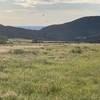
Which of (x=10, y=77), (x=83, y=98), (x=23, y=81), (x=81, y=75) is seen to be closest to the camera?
(x=83, y=98)

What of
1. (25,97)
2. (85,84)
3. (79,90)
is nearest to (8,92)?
(25,97)

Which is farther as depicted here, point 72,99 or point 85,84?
→ point 85,84

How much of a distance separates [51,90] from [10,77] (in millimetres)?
5821

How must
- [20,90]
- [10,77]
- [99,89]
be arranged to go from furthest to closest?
1. [10,77]
2. [99,89]
3. [20,90]

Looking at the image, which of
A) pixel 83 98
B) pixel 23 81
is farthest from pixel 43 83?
pixel 83 98

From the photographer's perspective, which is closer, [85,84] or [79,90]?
[79,90]

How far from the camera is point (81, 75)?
99.1 feet

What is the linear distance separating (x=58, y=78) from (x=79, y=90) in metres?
5.40

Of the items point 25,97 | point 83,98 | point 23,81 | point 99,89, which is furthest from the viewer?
point 23,81

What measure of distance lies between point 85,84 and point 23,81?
3777 mm

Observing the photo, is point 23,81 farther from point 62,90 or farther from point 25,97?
point 25,97

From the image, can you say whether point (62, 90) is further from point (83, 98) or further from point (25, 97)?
point (25, 97)

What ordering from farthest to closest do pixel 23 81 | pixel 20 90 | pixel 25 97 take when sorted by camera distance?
pixel 23 81 < pixel 20 90 < pixel 25 97

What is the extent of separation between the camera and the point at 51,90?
21.8 m
